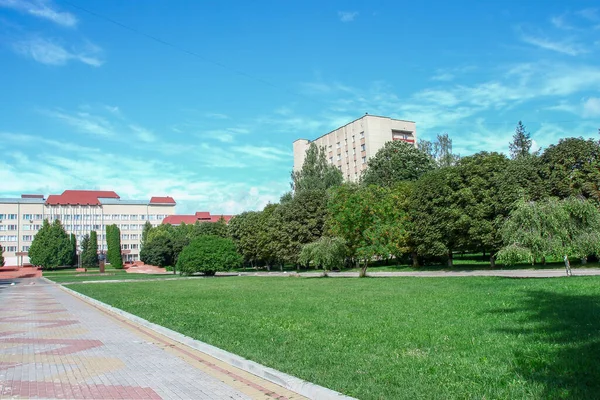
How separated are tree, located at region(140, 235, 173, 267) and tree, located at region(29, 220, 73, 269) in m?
26.9

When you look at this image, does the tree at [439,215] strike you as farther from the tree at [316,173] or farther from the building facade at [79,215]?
the building facade at [79,215]

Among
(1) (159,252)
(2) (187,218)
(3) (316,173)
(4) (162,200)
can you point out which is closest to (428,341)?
(3) (316,173)

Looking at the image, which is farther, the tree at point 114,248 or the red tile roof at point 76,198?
the red tile roof at point 76,198

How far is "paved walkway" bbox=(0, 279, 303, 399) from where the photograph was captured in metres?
6.81

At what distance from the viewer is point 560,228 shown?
25.6m

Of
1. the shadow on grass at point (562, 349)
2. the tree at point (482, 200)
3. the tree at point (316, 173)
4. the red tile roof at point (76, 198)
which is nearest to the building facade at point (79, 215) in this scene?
the red tile roof at point (76, 198)

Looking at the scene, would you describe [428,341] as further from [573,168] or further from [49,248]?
[49,248]

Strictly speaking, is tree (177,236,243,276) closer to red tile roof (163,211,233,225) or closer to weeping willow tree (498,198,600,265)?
weeping willow tree (498,198,600,265)

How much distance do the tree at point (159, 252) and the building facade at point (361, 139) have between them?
32999mm

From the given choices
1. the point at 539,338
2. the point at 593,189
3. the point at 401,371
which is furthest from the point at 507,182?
the point at 401,371

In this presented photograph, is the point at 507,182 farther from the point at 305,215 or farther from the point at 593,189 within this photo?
the point at 305,215

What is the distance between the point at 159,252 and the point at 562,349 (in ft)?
265

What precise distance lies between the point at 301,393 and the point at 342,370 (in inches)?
36.1

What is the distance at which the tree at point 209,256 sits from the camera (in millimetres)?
54188
